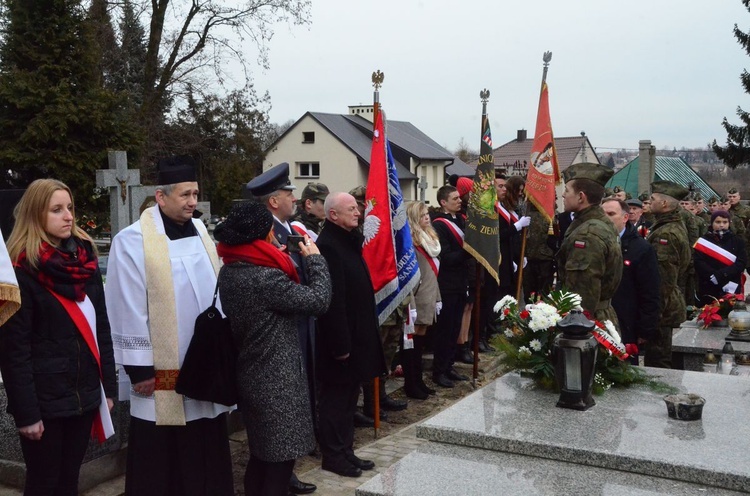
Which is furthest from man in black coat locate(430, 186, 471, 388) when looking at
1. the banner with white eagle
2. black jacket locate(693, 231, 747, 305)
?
black jacket locate(693, 231, 747, 305)

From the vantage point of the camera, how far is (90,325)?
3865 millimetres

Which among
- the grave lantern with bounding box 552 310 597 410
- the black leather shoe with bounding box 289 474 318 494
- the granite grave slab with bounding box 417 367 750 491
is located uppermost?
the grave lantern with bounding box 552 310 597 410

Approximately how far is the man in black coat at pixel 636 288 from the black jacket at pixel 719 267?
11.8 feet

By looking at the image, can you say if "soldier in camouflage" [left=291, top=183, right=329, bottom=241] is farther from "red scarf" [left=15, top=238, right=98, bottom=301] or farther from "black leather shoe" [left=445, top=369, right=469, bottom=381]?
"red scarf" [left=15, top=238, right=98, bottom=301]

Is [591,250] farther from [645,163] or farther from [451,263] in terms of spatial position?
[645,163]

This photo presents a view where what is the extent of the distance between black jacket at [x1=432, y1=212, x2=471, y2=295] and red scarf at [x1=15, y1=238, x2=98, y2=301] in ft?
15.1

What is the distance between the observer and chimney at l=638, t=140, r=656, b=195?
112 ft

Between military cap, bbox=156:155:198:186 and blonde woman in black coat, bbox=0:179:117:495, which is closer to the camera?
blonde woman in black coat, bbox=0:179:117:495

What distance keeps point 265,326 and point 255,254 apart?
39 cm

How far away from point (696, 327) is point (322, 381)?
510cm

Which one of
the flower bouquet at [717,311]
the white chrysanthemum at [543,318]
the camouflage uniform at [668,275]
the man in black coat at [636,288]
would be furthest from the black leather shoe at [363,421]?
the flower bouquet at [717,311]

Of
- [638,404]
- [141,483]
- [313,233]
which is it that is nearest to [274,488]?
[141,483]

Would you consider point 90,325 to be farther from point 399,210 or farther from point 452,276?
point 452,276

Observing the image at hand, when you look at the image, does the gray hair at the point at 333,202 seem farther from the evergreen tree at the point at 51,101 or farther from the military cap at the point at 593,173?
the evergreen tree at the point at 51,101
